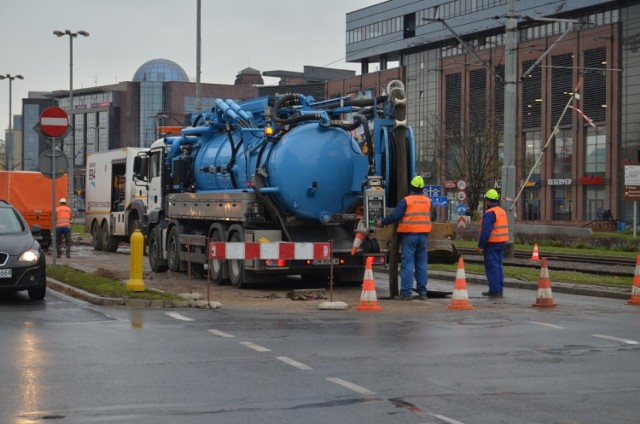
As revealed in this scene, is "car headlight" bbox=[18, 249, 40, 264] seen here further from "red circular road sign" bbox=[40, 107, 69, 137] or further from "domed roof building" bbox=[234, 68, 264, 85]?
"domed roof building" bbox=[234, 68, 264, 85]

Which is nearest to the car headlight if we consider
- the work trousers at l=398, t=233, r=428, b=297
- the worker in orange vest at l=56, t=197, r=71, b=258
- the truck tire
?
the work trousers at l=398, t=233, r=428, b=297

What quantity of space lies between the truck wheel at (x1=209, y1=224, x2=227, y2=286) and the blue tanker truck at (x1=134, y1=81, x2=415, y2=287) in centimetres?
2

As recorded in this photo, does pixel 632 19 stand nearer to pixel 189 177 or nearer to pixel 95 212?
pixel 95 212

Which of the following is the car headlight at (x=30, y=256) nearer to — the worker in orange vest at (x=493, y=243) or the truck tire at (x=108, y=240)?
the worker in orange vest at (x=493, y=243)

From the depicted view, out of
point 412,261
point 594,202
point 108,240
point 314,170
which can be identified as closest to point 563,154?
point 594,202

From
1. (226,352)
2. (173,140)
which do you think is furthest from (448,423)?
(173,140)

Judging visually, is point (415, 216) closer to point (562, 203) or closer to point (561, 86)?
point (561, 86)

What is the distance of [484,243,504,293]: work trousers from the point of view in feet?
61.8

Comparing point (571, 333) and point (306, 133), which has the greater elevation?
point (306, 133)

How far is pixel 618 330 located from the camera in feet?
44.6

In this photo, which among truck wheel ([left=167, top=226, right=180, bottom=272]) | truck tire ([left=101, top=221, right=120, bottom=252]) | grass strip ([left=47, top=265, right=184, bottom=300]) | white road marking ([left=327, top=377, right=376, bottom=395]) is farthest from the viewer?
truck tire ([left=101, top=221, right=120, bottom=252])

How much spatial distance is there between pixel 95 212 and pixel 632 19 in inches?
1969

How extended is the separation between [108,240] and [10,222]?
18.9 m

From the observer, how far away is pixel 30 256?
674 inches
